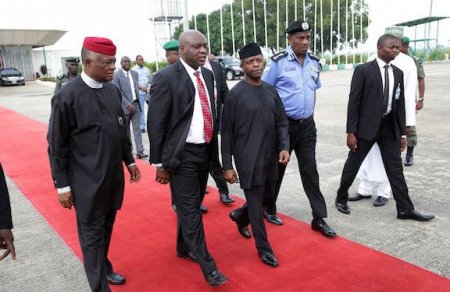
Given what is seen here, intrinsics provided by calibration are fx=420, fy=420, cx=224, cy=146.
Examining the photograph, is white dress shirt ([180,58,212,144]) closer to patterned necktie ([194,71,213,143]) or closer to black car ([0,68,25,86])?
patterned necktie ([194,71,213,143])

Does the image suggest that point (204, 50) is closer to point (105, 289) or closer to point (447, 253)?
point (105, 289)


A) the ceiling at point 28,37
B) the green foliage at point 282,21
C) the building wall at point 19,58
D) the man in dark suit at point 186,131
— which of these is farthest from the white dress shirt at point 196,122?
the building wall at point 19,58

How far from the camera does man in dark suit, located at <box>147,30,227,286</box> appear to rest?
3.01 m

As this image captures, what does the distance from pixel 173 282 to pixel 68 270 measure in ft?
2.97

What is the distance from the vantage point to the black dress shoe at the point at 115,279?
3115mm

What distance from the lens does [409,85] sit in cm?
480

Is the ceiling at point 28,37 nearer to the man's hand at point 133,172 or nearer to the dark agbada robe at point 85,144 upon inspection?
the man's hand at point 133,172

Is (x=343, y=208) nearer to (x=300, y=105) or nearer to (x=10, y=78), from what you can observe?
(x=300, y=105)

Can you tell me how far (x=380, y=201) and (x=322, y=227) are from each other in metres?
1.12

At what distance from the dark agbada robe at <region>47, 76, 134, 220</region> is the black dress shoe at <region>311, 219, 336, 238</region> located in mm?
1994

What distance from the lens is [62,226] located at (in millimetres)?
4293

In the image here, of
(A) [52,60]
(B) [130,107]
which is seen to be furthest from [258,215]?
(A) [52,60]

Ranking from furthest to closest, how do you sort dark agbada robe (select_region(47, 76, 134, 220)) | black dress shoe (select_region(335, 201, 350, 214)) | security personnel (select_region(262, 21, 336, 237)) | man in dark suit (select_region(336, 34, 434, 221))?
black dress shoe (select_region(335, 201, 350, 214)), man in dark suit (select_region(336, 34, 434, 221)), security personnel (select_region(262, 21, 336, 237)), dark agbada robe (select_region(47, 76, 134, 220))

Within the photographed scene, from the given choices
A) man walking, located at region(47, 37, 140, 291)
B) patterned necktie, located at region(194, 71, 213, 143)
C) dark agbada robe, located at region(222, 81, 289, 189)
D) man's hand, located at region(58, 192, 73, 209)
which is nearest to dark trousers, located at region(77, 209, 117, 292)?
man walking, located at region(47, 37, 140, 291)
